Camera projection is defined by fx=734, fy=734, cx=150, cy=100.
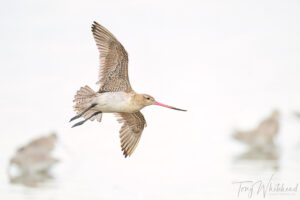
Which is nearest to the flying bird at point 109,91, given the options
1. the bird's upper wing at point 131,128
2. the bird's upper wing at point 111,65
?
the bird's upper wing at point 111,65

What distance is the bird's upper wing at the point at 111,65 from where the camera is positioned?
22.2ft

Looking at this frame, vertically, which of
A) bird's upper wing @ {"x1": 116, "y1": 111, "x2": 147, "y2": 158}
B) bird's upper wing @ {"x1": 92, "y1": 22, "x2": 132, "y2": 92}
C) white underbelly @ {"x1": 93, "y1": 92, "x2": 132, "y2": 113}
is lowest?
bird's upper wing @ {"x1": 116, "y1": 111, "x2": 147, "y2": 158}

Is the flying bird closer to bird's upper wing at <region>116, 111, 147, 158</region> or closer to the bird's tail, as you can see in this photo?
the bird's tail

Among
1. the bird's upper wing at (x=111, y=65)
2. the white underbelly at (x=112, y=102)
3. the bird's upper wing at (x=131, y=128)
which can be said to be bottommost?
the bird's upper wing at (x=131, y=128)

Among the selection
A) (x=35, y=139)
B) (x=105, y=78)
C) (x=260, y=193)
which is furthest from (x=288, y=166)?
(x=105, y=78)

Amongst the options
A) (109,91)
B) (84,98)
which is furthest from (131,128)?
(84,98)

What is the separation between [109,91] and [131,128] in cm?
64

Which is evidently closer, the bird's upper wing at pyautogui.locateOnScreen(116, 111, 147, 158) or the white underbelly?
the white underbelly

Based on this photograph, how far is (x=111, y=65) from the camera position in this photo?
682cm

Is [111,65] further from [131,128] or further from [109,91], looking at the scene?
[131,128]

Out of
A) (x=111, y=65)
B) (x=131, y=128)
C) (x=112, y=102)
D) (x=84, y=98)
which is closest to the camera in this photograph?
(x=112, y=102)

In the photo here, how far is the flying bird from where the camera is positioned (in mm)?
6586

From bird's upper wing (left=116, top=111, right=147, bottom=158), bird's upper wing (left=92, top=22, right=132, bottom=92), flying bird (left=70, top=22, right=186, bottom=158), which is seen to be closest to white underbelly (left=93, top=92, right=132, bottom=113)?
flying bird (left=70, top=22, right=186, bottom=158)

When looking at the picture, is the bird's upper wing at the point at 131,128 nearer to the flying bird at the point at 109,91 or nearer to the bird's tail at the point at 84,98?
the flying bird at the point at 109,91
